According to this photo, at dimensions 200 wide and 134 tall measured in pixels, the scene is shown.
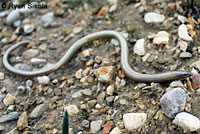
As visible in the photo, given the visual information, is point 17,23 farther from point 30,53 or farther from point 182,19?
point 182,19

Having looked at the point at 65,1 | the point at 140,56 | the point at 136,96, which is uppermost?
the point at 65,1

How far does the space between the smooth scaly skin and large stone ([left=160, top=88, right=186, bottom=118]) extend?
A: 0.36m

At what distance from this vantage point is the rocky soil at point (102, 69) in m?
2.99

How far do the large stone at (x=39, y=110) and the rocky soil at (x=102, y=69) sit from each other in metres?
0.01

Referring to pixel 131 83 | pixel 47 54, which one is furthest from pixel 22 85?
pixel 131 83

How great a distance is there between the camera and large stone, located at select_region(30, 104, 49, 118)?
3.39 meters

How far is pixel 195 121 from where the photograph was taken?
2.70 metres

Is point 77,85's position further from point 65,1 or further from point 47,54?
point 65,1

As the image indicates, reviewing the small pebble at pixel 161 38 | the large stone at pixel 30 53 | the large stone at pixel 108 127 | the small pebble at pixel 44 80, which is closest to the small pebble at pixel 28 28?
the large stone at pixel 30 53

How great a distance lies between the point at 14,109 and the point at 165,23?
9.67ft

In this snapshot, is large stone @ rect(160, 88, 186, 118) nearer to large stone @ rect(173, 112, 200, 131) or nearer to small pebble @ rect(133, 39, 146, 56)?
large stone @ rect(173, 112, 200, 131)

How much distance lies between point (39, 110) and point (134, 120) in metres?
1.44

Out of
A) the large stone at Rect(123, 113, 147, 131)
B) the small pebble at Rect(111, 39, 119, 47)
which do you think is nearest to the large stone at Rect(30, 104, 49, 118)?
the large stone at Rect(123, 113, 147, 131)

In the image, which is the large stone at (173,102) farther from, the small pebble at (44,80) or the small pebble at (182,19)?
the small pebble at (44,80)
